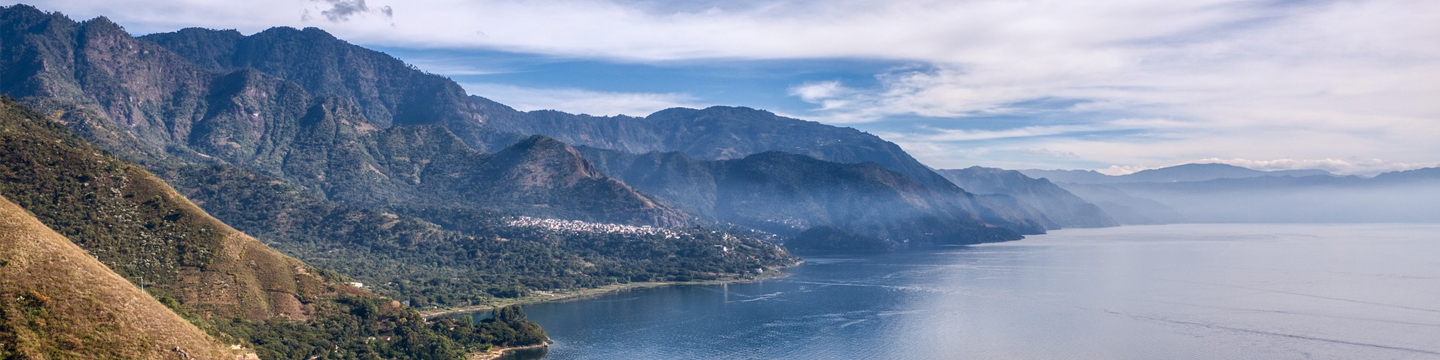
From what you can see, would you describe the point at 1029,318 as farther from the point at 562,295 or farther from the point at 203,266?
the point at 203,266

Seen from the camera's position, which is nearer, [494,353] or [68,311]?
[68,311]

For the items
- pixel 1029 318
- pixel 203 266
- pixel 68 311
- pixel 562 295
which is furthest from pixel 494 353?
pixel 1029 318

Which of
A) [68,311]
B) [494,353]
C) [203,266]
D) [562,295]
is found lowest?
[494,353]

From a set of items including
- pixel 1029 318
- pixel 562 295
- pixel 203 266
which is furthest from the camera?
pixel 562 295

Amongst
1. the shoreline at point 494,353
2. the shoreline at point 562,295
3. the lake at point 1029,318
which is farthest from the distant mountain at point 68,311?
the shoreline at point 562,295

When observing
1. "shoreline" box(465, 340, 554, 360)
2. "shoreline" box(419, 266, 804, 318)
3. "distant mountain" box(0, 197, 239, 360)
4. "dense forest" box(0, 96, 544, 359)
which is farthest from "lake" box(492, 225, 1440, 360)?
"distant mountain" box(0, 197, 239, 360)

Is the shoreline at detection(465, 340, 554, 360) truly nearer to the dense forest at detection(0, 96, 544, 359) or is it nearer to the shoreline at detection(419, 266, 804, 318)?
the dense forest at detection(0, 96, 544, 359)
